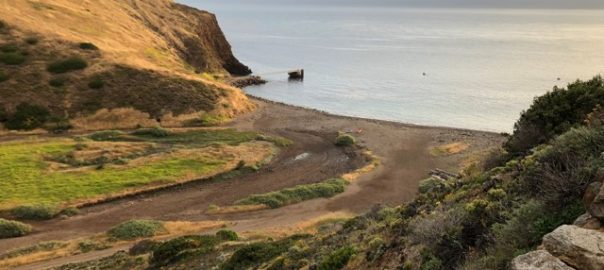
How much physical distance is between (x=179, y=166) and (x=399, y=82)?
7679 cm

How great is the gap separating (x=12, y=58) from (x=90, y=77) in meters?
9.18

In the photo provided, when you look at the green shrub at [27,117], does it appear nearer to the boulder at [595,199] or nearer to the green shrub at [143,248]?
the green shrub at [143,248]

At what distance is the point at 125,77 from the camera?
66.6 m

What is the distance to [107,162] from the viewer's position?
45.8 meters

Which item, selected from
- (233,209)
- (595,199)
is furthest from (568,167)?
(233,209)

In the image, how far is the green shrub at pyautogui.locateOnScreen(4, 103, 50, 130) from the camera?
55.6m

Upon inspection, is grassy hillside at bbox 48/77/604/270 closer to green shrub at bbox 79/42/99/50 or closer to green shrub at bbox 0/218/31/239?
green shrub at bbox 0/218/31/239

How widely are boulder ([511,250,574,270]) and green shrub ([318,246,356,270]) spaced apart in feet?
23.9

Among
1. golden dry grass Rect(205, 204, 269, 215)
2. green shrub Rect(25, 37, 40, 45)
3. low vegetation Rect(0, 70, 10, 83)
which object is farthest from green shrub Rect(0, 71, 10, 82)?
golden dry grass Rect(205, 204, 269, 215)

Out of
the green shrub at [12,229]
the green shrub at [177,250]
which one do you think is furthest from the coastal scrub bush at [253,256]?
the green shrub at [12,229]

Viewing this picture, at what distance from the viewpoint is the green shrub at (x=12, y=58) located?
207 feet

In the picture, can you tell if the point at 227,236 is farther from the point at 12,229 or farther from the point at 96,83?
the point at 96,83

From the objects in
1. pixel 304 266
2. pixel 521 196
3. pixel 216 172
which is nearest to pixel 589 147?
pixel 521 196

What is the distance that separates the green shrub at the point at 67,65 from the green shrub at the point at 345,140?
3363 centimetres
